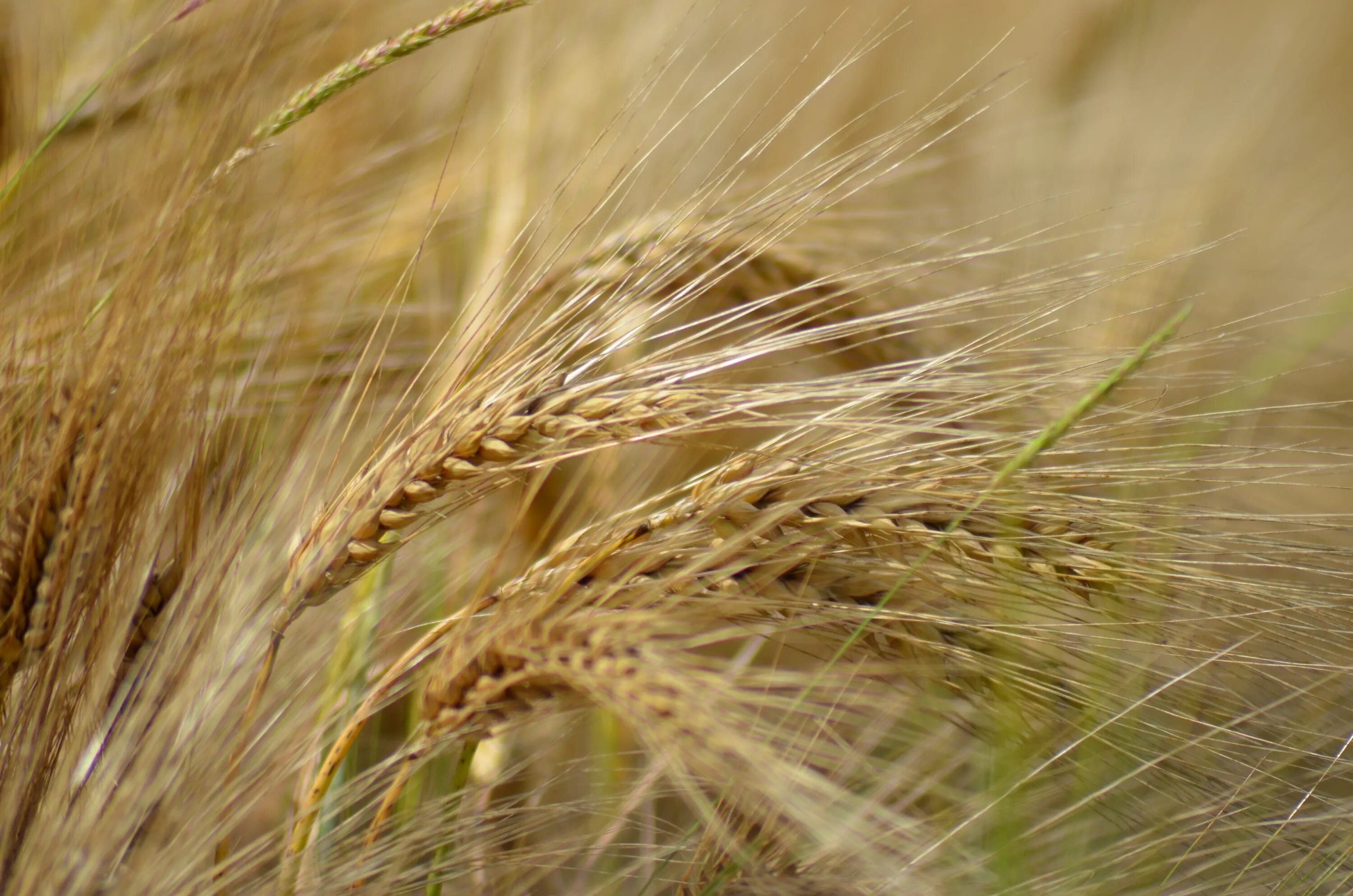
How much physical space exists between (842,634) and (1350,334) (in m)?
0.86

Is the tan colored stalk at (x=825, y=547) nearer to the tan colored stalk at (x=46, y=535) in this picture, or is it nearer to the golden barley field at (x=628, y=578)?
the golden barley field at (x=628, y=578)

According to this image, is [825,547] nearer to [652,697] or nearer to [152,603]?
[652,697]

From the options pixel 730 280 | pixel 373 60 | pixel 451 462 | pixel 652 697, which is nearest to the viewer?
pixel 652 697

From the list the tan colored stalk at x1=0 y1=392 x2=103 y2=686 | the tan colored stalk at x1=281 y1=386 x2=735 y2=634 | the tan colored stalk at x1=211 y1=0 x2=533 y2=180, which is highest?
the tan colored stalk at x1=211 y1=0 x2=533 y2=180

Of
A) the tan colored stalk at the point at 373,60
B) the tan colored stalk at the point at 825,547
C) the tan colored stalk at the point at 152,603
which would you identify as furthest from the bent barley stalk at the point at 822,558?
the tan colored stalk at the point at 373,60

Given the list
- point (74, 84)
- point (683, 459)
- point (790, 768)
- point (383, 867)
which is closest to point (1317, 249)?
point (683, 459)

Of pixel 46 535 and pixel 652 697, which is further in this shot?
pixel 46 535

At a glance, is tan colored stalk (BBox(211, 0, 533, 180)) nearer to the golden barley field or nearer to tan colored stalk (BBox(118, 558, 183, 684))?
the golden barley field

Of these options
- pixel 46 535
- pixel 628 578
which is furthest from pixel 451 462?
pixel 46 535

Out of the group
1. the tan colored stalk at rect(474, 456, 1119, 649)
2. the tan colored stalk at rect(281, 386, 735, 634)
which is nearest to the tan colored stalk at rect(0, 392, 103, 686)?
the tan colored stalk at rect(281, 386, 735, 634)

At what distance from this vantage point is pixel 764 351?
418mm

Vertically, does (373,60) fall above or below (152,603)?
above

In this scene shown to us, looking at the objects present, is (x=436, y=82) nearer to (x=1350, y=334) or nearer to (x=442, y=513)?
(x=442, y=513)

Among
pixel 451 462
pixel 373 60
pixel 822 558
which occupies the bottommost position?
pixel 822 558
